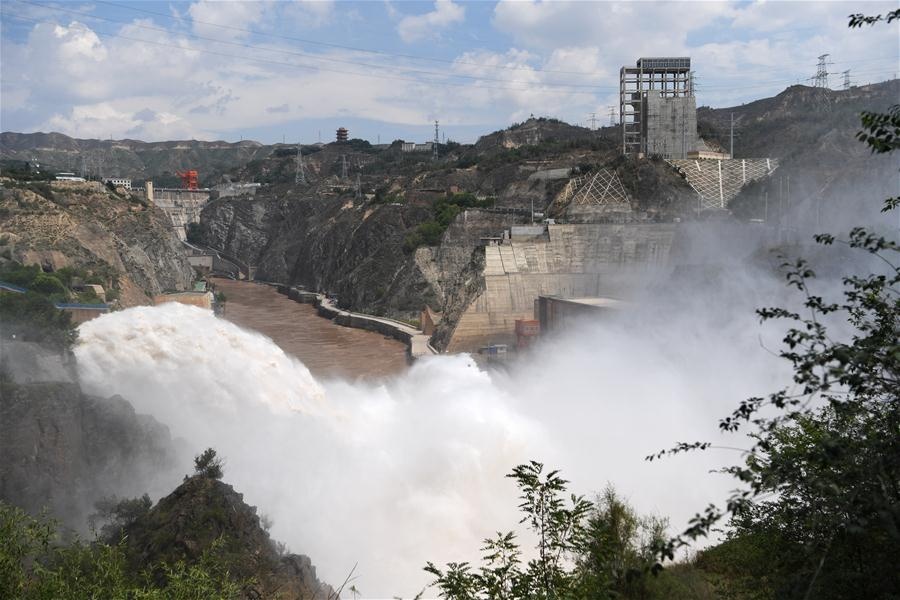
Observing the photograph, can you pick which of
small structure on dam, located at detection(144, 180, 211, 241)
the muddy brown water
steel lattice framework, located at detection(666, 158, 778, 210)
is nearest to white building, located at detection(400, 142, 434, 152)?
small structure on dam, located at detection(144, 180, 211, 241)

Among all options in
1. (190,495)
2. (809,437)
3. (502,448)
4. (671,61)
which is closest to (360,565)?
(190,495)

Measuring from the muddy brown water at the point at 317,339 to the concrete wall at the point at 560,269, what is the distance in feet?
20.4

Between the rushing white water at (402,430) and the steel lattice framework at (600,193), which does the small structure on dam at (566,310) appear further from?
the steel lattice framework at (600,193)

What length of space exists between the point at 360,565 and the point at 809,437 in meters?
13.4

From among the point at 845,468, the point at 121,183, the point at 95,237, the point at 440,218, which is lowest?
the point at 440,218

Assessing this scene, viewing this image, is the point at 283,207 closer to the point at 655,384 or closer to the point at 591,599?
the point at 655,384

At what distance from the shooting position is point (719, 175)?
71.9 meters

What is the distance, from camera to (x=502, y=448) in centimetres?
2850

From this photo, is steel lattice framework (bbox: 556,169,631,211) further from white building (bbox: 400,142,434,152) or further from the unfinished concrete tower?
white building (bbox: 400,142,434,152)

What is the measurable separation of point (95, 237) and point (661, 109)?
5353 cm

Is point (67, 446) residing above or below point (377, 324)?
above

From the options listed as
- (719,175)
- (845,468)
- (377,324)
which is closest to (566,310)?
(377,324)

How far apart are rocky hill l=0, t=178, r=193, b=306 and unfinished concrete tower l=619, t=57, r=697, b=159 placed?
150 ft

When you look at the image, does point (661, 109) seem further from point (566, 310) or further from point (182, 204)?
point (182, 204)
